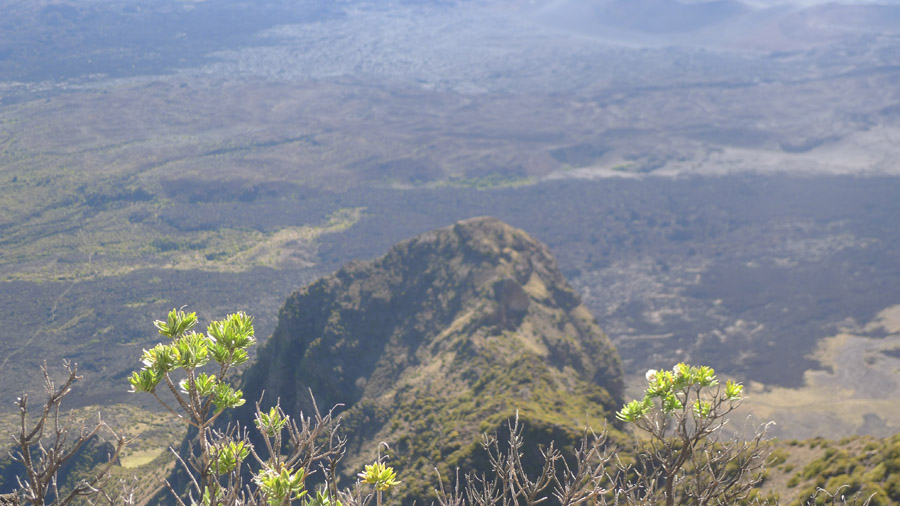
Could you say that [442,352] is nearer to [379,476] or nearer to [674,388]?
[674,388]

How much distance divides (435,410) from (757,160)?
123 meters

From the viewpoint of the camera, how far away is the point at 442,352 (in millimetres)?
35375

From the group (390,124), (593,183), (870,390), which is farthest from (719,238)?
(390,124)

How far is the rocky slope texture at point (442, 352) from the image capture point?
27.4 meters

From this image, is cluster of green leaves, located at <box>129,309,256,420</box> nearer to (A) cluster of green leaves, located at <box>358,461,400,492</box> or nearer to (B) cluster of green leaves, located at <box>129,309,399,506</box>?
(B) cluster of green leaves, located at <box>129,309,399,506</box>

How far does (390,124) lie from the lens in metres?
151

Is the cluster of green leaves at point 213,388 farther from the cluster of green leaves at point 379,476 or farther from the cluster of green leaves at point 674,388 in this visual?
the cluster of green leaves at point 674,388

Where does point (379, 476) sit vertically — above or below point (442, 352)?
above

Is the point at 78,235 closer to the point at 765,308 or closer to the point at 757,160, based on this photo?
the point at 765,308

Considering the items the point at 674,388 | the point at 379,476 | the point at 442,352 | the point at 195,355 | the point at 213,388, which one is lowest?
the point at 442,352

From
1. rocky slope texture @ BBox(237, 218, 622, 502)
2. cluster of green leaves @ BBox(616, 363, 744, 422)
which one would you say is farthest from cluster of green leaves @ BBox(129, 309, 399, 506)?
rocky slope texture @ BBox(237, 218, 622, 502)

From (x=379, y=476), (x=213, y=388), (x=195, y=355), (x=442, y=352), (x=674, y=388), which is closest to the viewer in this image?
(x=195, y=355)

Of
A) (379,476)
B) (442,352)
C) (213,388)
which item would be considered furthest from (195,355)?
(442,352)

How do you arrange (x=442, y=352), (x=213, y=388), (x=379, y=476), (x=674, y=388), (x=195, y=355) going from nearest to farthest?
1. (x=195, y=355)
2. (x=213, y=388)
3. (x=379, y=476)
4. (x=674, y=388)
5. (x=442, y=352)
